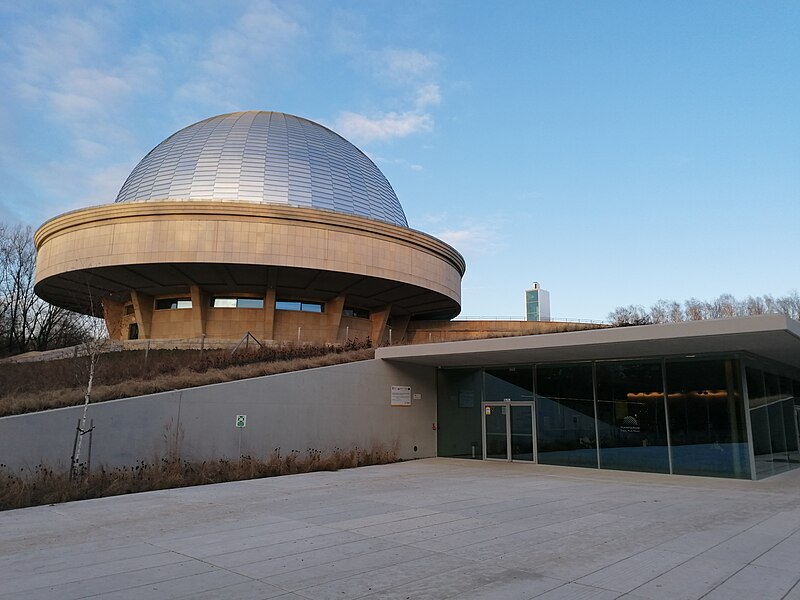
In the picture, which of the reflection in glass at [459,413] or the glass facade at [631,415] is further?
the reflection in glass at [459,413]

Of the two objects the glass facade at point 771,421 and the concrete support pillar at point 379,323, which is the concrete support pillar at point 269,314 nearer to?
the concrete support pillar at point 379,323

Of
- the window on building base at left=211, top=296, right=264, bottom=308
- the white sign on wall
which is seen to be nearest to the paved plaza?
the white sign on wall

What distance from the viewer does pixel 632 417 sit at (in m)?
17.8

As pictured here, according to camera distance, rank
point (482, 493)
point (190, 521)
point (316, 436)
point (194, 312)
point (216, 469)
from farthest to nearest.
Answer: point (194, 312) < point (316, 436) < point (216, 469) < point (482, 493) < point (190, 521)

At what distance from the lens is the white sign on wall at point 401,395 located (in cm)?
2125

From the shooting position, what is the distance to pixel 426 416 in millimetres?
22250

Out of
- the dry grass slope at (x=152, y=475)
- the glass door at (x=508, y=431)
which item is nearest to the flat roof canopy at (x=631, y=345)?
the glass door at (x=508, y=431)

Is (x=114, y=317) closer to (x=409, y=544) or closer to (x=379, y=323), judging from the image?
(x=379, y=323)

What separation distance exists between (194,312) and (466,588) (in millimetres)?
34478

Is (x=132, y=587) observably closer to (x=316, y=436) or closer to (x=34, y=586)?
(x=34, y=586)

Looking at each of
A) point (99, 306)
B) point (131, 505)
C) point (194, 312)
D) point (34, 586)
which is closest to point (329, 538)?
point (34, 586)

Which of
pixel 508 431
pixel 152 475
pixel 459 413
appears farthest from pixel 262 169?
pixel 152 475

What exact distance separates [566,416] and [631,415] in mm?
2211

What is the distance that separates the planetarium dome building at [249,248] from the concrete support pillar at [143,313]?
8 centimetres
